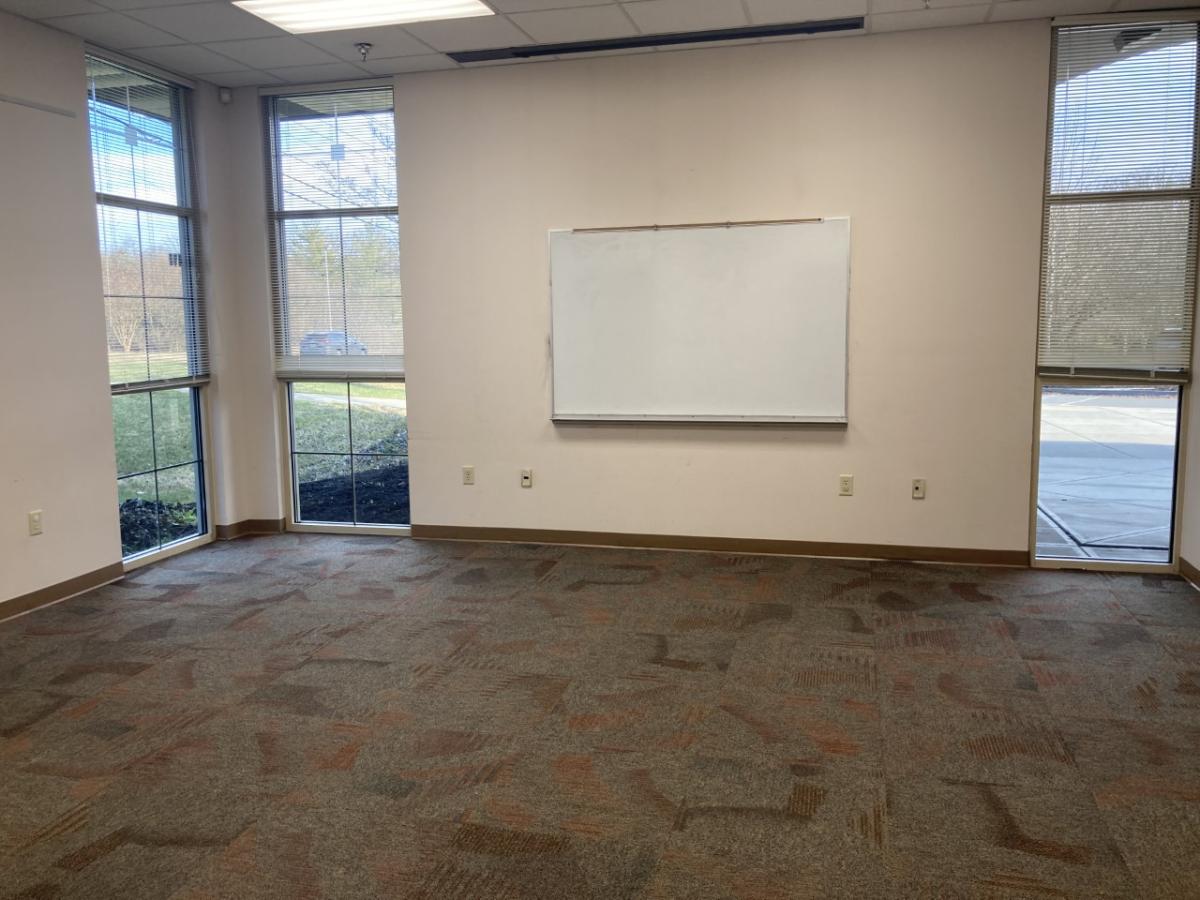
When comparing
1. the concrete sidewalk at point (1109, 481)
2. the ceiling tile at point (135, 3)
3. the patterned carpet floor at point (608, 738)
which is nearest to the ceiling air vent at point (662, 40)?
the ceiling tile at point (135, 3)

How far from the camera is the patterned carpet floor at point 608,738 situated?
101 inches

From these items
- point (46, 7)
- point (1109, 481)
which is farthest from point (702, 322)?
point (1109, 481)

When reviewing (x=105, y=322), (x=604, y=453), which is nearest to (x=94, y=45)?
(x=105, y=322)

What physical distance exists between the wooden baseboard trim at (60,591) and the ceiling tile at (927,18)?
5036 mm

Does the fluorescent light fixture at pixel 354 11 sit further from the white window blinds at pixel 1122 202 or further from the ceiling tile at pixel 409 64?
the white window blinds at pixel 1122 202

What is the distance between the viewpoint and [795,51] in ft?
17.7

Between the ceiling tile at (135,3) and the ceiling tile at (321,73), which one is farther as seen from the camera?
the ceiling tile at (321,73)

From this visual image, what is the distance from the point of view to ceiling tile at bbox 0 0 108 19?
14.7ft

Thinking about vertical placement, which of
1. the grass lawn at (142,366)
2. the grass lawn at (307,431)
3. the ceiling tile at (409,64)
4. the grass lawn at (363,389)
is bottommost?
the grass lawn at (307,431)

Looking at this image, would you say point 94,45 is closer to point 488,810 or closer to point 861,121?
point 861,121

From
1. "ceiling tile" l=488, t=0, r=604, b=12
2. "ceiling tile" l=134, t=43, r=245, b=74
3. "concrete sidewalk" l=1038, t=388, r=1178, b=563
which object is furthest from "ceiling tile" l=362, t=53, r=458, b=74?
"concrete sidewalk" l=1038, t=388, r=1178, b=563

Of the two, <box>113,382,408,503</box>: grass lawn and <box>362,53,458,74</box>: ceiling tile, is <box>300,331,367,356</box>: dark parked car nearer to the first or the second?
<box>113,382,408,503</box>: grass lawn

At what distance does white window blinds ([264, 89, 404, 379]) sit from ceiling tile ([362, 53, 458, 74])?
25cm

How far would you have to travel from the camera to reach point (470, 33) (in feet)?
16.9
